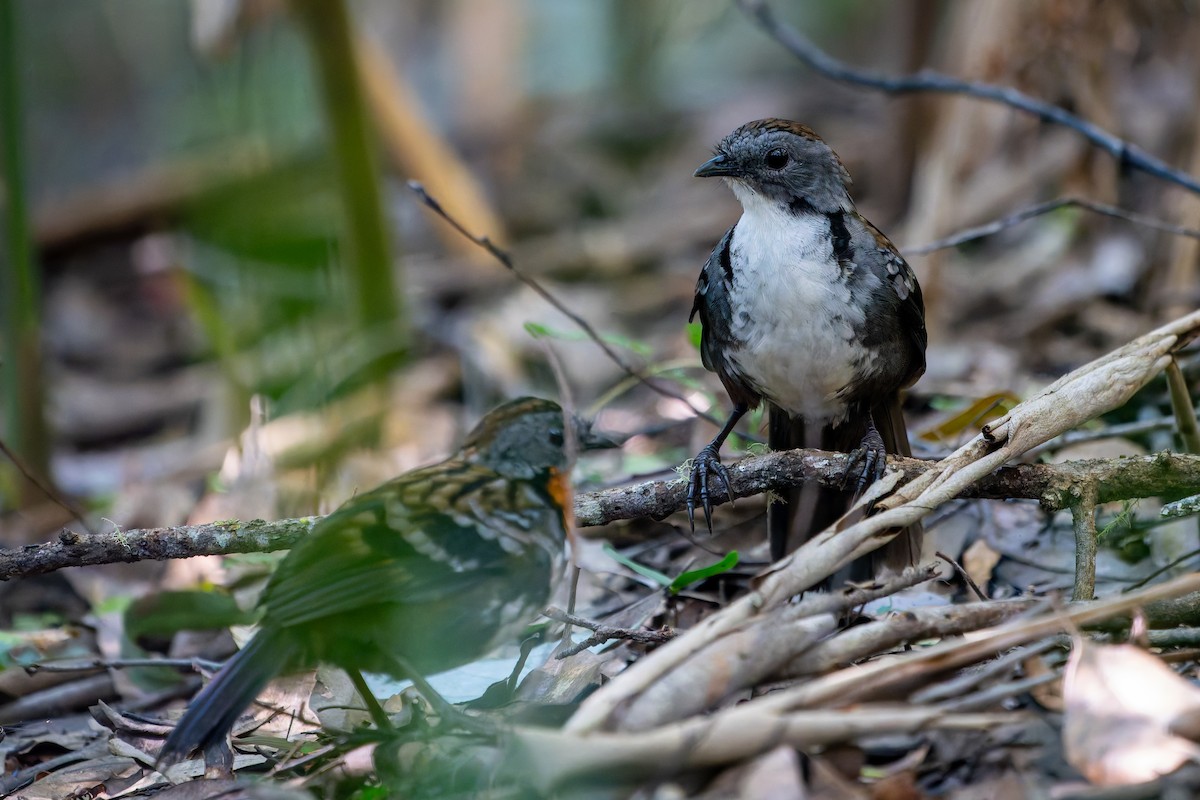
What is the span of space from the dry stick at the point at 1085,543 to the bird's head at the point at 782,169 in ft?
4.32

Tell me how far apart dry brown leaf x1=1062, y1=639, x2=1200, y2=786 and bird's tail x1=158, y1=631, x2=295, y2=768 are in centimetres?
162

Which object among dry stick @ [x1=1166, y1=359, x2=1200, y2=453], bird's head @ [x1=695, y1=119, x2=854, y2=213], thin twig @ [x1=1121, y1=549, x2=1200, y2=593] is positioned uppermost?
bird's head @ [x1=695, y1=119, x2=854, y2=213]

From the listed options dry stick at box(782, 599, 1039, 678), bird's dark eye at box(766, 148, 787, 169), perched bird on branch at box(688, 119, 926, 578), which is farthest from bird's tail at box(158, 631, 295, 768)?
bird's dark eye at box(766, 148, 787, 169)

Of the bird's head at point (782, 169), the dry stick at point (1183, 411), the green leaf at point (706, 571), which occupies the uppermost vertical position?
the bird's head at point (782, 169)

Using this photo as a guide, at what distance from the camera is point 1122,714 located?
7.33ft

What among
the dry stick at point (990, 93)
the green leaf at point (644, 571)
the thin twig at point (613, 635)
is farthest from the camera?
the dry stick at point (990, 93)

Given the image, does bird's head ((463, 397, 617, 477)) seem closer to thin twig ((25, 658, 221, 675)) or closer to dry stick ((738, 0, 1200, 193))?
thin twig ((25, 658, 221, 675))

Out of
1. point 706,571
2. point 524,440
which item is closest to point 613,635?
point 706,571

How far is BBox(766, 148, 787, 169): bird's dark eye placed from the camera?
4.05 metres

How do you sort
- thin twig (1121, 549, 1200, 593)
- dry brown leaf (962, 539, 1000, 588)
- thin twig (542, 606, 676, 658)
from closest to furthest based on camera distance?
1. thin twig (542, 606, 676, 658)
2. thin twig (1121, 549, 1200, 593)
3. dry brown leaf (962, 539, 1000, 588)

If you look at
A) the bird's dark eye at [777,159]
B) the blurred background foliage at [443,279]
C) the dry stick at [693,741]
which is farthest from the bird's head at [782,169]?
the dry stick at [693,741]

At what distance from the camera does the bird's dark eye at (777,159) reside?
4047 millimetres

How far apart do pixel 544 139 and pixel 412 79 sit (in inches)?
139

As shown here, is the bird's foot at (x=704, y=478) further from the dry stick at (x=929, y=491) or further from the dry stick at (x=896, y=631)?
the dry stick at (x=896, y=631)
